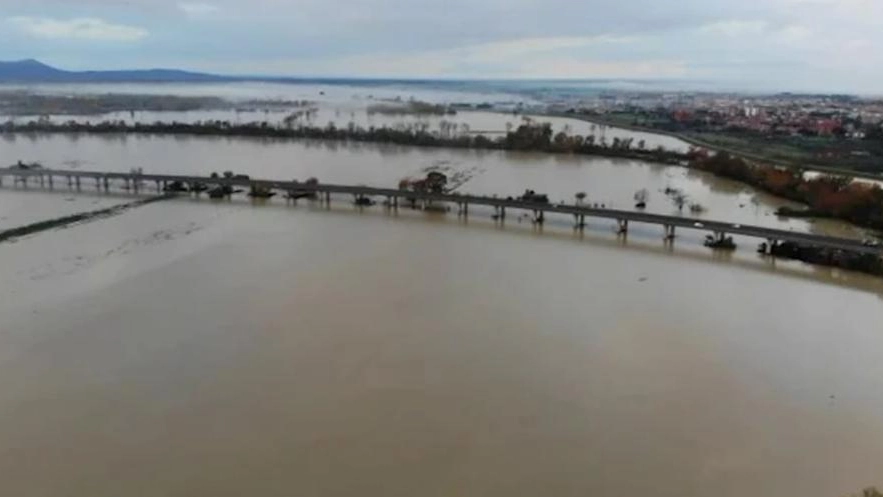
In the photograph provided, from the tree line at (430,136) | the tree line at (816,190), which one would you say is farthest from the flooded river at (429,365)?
the tree line at (430,136)

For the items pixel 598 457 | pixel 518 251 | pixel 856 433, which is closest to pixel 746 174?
pixel 518 251

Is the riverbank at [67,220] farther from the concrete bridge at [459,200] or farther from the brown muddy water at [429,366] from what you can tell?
the concrete bridge at [459,200]

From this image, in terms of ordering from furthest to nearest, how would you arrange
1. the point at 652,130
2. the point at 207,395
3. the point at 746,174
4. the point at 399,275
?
the point at 652,130 < the point at 746,174 < the point at 399,275 < the point at 207,395

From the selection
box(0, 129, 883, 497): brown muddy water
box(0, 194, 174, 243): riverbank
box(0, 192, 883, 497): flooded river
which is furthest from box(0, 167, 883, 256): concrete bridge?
box(0, 194, 174, 243): riverbank

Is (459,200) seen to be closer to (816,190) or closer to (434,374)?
(816,190)

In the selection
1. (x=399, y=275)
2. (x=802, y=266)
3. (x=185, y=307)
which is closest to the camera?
(x=185, y=307)

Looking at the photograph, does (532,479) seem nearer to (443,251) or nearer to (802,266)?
(443,251)
